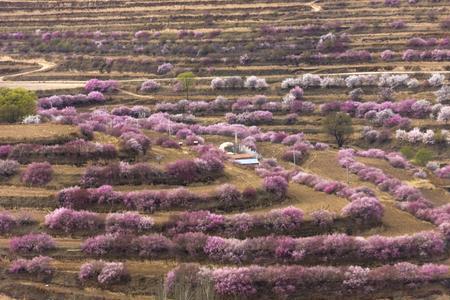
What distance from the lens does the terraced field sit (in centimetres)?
2666

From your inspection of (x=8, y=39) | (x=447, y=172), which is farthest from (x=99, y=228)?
(x=8, y=39)

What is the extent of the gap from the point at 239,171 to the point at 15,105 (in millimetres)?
19324

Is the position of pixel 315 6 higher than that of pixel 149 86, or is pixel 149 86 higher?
pixel 315 6

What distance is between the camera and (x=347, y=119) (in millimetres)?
53906

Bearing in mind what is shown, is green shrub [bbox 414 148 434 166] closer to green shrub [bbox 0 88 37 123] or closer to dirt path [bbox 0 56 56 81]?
green shrub [bbox 0 88 37 123]

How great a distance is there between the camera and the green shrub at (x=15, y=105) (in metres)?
44.8

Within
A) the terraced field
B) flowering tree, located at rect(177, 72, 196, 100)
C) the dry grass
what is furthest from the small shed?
flowering tree, located at rect(177, 72, 196, 100)

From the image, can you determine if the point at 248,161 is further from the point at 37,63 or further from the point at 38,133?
the point at 37,63

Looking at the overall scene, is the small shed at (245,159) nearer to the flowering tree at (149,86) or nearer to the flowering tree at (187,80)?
the flowering tree at (187,80)

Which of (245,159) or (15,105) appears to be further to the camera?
(15,105)

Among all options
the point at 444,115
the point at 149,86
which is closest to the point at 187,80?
the point at 149,86

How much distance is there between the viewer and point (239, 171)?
35.6m

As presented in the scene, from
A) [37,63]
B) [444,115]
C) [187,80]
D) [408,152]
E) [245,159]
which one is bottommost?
[408,152]

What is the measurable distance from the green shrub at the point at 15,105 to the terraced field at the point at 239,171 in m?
0.25
